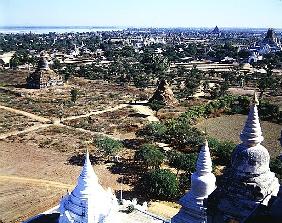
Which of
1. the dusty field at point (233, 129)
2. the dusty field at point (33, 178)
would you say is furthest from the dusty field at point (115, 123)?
the dusty field at point (33, 178)

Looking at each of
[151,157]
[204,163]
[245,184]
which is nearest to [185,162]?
[151,157]

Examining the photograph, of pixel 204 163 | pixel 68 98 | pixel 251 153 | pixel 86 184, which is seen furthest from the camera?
pixel 68 98

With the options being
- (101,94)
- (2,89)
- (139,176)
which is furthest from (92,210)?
(2,89)

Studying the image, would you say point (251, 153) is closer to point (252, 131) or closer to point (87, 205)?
point (252, 131)

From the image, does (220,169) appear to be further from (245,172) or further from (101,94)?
(101,94)

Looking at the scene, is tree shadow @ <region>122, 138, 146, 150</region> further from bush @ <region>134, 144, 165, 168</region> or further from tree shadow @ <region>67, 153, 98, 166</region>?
bush @ <region>134, 144, 165, 168</region>
